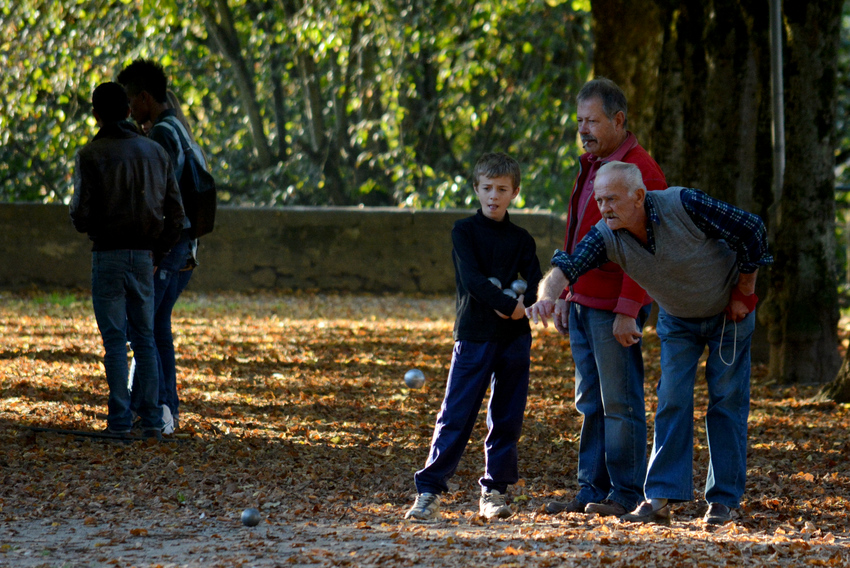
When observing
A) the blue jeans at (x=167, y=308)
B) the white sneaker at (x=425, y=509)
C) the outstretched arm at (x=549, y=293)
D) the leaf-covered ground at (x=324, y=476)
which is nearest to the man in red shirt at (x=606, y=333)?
the leaf-covered ground at (x=324, y=476)

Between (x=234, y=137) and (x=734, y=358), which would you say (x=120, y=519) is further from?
(x=234, y=137)

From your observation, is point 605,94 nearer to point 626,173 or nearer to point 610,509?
point 626,173

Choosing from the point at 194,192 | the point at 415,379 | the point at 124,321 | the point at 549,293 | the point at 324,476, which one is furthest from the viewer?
the point at 415,379

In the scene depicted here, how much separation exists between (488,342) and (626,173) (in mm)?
948

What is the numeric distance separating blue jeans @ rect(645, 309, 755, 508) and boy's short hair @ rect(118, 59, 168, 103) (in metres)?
3.33

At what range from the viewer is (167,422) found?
20.1ft

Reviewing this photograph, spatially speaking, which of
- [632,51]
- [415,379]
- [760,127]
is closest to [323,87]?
[632,51]

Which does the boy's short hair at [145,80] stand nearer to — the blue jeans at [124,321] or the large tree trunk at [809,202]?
the blue jeans at [124,321]

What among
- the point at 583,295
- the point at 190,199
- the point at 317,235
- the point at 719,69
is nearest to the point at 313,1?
the point at 317,235

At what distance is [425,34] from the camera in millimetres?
15891

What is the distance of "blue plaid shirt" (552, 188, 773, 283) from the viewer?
3998mm

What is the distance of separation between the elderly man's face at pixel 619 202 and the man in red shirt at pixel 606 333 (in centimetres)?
28

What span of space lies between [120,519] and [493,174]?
2218mm

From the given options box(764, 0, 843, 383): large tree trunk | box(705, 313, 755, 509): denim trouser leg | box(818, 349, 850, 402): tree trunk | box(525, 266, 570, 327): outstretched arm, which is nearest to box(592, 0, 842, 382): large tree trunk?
box(764, 0, 843, 383): large tree trunk
